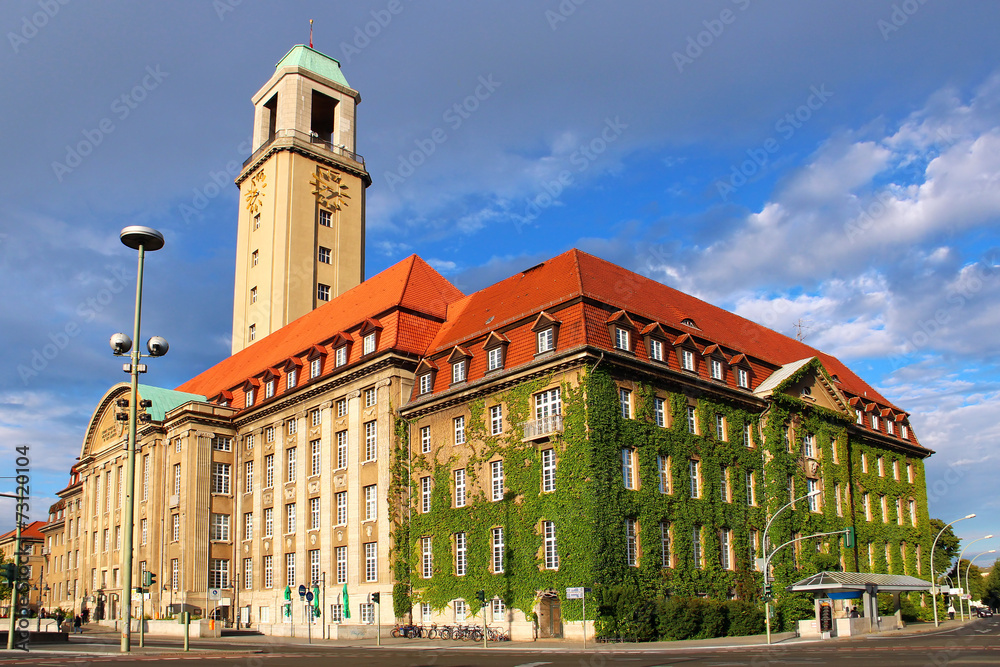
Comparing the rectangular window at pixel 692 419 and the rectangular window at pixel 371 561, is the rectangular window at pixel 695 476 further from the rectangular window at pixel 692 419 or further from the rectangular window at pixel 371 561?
the rectangular window at pixel 371 561

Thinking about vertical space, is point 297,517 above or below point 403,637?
above

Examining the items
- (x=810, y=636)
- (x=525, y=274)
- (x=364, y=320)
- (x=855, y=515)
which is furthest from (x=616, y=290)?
(x=855, y=515)

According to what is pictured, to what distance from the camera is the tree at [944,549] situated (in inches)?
2584

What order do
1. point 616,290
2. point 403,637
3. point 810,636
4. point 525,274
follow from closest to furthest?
point 810,636 < point 403,637 < point 616,290 < point 525,274

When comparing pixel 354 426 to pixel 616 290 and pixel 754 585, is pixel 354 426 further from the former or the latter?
pixel 754 585

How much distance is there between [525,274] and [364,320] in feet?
30.3

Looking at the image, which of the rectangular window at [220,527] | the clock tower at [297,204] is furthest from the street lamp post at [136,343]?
the clock tower at [297,204]

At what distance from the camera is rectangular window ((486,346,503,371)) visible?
43.2m

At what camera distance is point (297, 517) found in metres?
51.4

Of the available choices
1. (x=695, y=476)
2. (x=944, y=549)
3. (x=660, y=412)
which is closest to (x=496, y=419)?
(x=660, y=412)

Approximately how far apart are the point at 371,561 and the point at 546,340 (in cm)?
1468

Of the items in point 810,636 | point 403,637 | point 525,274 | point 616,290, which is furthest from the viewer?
point 525,274

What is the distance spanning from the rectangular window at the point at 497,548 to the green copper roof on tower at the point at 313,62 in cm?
4884

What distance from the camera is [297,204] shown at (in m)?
70.3
